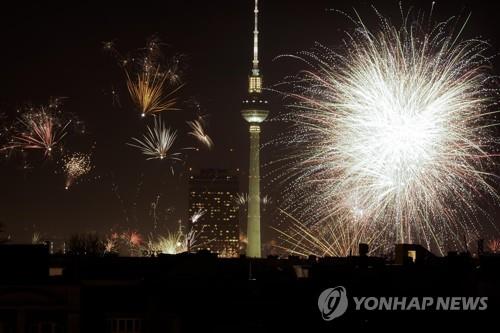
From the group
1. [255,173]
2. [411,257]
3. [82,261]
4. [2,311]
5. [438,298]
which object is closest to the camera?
[2,311]

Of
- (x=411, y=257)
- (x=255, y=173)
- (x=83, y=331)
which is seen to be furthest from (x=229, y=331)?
(x=255, y=173)

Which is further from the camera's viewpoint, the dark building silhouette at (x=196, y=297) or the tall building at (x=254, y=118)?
the tall building at (x=254, y=118)

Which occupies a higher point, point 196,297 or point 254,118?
point 254,118

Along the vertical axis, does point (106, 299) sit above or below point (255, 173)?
below

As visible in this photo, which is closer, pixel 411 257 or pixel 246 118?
pixel 411 257

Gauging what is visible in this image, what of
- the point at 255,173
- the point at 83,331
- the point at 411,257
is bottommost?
the point at 83,331

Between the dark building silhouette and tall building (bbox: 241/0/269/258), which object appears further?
tall building (bbox: 241/0/269/258)

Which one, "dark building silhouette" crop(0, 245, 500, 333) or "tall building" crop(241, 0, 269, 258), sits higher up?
"tall building" crop(241, 0, 269, 258)

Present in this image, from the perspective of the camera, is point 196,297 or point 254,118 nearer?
point 196,297

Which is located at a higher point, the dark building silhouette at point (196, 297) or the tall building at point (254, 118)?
the tall building at point (254, 118)

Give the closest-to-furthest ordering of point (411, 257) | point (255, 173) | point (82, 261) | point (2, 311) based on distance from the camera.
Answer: point (2, 311)
point (82, 261)
point (411, 257)
point (255, 173)

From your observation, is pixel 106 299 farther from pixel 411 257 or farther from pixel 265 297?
Answer: pixel 411 257
